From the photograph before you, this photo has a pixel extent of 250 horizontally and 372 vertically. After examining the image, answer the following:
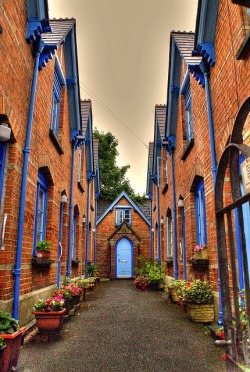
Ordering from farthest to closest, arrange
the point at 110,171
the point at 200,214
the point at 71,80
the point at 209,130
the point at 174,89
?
1. the point at 110,171
2. the point at 174,89
3. the point at 71,80
4. the point at 200,214
5. the point at 209,130

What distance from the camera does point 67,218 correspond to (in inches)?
373

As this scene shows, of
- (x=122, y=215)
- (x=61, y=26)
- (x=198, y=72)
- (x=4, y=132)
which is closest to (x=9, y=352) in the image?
(x=4, y=132)

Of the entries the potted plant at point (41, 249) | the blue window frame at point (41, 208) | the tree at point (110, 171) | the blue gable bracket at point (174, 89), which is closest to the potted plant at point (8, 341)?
the potted plant at point (41, 249)

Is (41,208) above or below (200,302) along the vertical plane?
above

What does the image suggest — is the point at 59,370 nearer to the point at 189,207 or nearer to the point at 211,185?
the point at 211,185

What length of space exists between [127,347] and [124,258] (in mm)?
15708

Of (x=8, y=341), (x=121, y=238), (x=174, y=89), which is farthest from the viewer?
(x=121, y=238)

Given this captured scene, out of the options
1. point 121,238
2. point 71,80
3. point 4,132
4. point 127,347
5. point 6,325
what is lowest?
point 127,347

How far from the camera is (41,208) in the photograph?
7207mm

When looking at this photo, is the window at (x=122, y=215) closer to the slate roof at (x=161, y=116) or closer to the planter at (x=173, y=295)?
the slate roof at (x=161, y=116)

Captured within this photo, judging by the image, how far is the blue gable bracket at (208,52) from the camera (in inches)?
240

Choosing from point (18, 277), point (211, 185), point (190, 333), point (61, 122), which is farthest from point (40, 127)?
point (190, 333)

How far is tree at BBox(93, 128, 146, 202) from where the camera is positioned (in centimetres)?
3156

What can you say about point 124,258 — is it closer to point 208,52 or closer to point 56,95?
point 56,95
